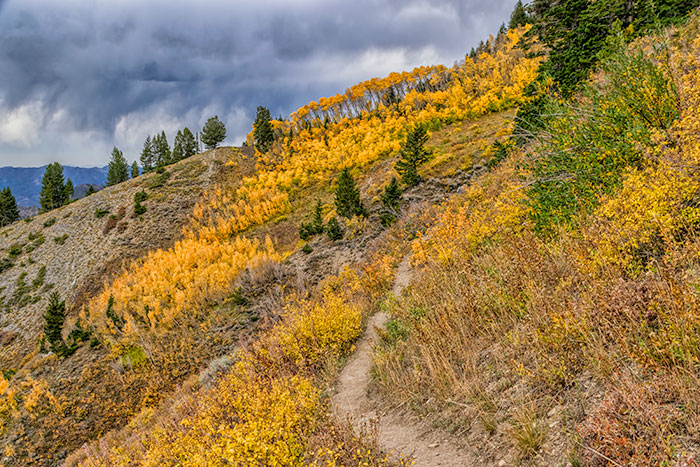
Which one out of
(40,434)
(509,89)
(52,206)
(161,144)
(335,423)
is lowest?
(40,434)

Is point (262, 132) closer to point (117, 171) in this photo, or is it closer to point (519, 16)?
point (117, 171)

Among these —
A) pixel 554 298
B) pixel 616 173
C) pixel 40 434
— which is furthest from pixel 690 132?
pixel 40 434

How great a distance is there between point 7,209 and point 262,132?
47.8m

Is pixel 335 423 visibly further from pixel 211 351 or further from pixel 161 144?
pixel 161 144

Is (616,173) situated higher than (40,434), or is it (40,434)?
(616,173)

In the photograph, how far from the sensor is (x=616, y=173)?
4.75m

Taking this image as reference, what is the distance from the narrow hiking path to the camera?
326 cm

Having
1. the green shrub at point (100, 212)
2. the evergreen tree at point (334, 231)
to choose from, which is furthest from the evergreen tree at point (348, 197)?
the green shrub at point (100, 212)

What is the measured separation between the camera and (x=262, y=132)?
52.6 metres

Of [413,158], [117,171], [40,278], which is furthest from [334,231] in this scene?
[117,171]

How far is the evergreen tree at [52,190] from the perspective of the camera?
56.3m

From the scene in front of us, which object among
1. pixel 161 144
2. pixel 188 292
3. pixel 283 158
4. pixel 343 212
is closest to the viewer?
pixel 343 212

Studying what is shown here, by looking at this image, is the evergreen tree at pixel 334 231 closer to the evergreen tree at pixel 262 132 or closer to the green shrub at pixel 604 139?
the green shrub at pixel 604 139

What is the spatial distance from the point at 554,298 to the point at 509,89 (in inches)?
1538
